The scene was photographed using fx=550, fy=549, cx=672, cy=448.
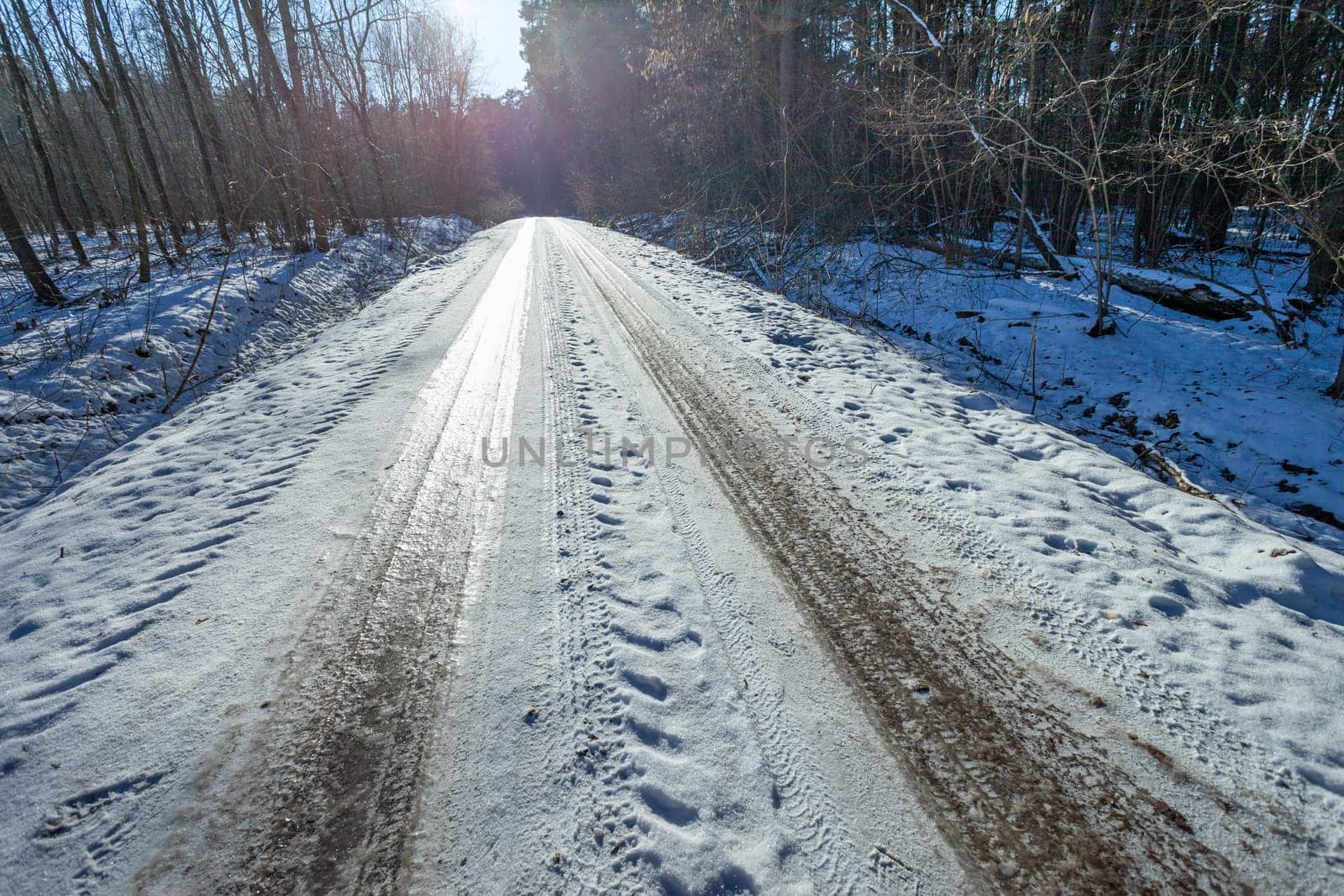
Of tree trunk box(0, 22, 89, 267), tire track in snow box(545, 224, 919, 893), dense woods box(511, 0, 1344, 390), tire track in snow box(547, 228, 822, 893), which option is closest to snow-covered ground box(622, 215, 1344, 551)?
dense woods box(511, 0, 1344, 390)

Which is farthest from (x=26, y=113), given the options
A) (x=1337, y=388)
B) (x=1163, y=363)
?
(x=1337, y=388)

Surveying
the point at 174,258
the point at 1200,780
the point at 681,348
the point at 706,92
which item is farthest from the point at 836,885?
the point at 706,92

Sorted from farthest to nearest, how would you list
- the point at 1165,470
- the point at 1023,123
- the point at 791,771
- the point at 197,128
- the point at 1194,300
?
the point at 197,128 → the point at 1023,123 → the point at 1194,300 → the point at 1165,470 → the point at 791,771

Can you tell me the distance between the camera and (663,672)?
226 cm

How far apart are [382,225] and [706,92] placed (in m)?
12.8

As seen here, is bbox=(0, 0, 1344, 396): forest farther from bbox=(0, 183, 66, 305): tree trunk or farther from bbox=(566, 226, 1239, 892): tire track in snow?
bbox=(566, 226, 1239, 892): tire track in snow

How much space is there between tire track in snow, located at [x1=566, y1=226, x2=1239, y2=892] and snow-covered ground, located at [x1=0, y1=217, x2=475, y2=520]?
20.1ft

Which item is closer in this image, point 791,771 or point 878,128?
point 791,771

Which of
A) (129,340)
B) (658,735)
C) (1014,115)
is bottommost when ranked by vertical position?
(658,735)

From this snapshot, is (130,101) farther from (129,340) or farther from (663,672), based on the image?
(663,672)

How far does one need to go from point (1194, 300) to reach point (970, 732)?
892cm

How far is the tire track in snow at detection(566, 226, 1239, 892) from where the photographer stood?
5.28 feet

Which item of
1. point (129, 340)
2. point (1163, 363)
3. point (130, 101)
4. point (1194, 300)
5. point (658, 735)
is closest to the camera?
point (658, 735)

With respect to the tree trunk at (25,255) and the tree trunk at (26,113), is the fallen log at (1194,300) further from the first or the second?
the tree trunk at (26,113)
